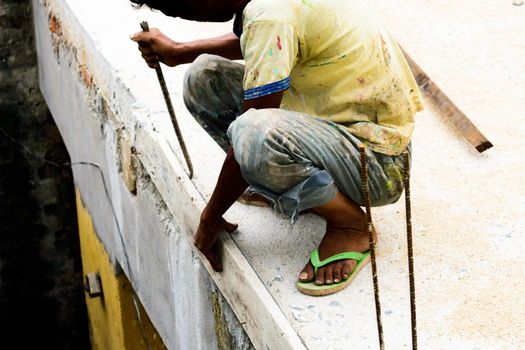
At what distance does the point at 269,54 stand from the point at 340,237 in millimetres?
584

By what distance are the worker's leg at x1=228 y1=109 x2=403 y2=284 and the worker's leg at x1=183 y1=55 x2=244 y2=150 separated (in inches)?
15.8

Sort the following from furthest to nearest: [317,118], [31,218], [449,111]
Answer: [31,218]
[449,111]
[317,118]

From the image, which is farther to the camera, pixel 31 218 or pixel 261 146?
pixel 31 218

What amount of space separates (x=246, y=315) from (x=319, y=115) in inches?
23.0

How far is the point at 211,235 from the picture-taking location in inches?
94.9

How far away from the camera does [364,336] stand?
6.76ft

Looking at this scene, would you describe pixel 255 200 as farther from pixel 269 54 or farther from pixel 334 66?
pixel 269 54

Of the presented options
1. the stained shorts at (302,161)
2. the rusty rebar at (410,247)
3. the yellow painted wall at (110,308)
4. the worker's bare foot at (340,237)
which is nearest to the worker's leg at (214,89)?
the stained shorts at (302,161)

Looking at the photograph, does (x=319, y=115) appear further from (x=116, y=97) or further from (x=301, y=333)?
(x=116, y=97)

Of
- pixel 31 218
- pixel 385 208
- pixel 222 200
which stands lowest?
pixel 31 218

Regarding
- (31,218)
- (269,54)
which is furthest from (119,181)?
(31,218)

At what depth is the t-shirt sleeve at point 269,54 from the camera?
206cm

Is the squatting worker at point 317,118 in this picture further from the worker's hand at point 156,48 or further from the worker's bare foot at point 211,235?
the worker's hand at point 156,48

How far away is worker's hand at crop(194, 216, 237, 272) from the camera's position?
2387 millimetres
